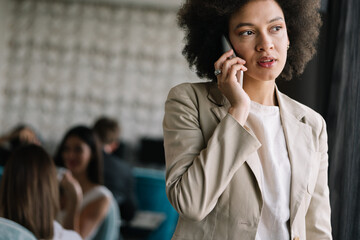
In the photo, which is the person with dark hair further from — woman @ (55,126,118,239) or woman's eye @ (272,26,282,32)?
woman's eye @ (272,26,282,32)

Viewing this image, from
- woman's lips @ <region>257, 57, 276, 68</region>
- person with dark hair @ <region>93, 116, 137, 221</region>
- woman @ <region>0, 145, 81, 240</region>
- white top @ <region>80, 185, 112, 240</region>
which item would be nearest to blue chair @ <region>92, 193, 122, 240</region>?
white top @ <region>80, 185, 112, 240</region>

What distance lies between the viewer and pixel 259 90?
1406 mm

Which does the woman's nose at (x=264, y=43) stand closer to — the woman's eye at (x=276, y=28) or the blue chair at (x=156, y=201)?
the woman's eye at (x=276, y=28)

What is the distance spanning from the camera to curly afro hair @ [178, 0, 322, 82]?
1.45 m

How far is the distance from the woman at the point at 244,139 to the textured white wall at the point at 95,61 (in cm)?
696

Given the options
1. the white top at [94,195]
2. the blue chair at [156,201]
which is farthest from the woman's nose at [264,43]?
the blue chair at [156,201]

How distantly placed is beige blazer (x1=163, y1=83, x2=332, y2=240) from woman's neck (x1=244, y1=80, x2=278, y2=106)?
0.08 m

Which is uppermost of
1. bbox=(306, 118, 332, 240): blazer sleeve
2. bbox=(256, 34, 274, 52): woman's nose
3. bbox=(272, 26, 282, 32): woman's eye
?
bbox=(272, 26, 282, 32): woman's eye

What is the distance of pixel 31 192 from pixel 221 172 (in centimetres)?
110

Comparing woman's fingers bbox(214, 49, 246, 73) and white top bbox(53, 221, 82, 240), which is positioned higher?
woman's fingers bbox(214, 49, 246, 73)

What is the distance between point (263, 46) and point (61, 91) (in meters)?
7.63

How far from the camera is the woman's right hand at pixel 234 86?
126cm

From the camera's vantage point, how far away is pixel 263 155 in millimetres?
1331

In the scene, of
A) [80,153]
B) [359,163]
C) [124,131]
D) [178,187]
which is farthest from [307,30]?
[124,131]
